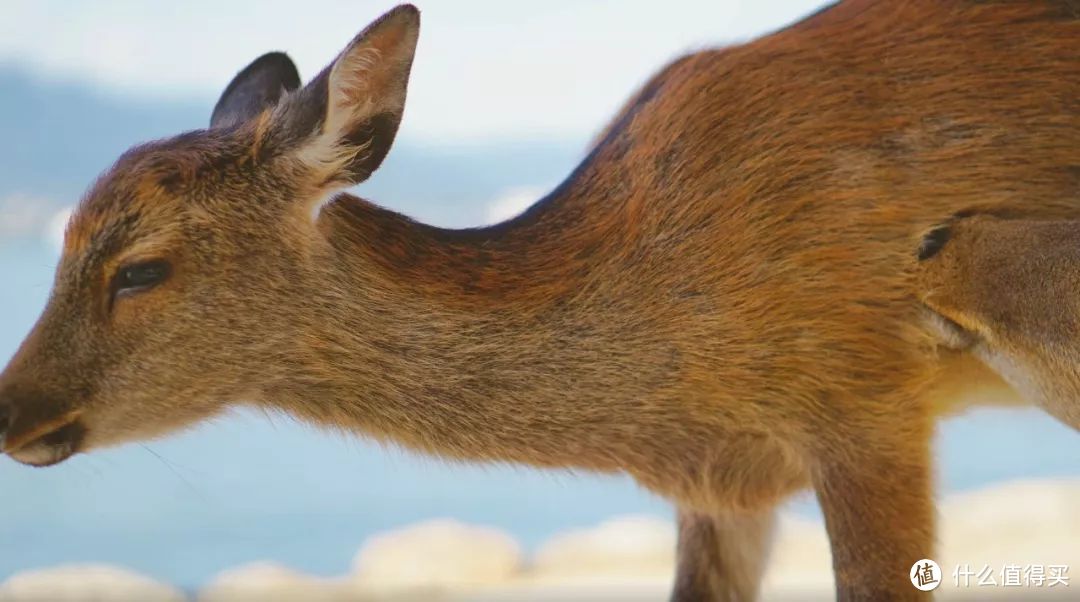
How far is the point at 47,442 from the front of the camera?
1.43 metres

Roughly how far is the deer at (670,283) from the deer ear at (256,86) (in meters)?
0.14

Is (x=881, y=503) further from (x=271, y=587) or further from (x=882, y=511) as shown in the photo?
(x=271, y=587)

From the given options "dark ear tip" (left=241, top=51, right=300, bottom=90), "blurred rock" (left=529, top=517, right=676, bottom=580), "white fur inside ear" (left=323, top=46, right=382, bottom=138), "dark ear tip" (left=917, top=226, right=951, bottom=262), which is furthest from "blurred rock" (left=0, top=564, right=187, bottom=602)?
"dark ear tip" (left=917, top=226, right=951, bottom=262)

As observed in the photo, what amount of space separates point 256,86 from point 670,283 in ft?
1.97

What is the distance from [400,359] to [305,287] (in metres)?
0.14

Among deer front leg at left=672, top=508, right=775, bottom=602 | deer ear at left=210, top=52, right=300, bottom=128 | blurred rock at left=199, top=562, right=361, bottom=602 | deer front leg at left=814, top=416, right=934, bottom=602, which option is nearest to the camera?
deer front leg at left=814, top=416, right=934, bottom=602

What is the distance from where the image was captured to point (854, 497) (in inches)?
60.1

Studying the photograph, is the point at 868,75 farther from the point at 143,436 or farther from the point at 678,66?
the point at 143,436

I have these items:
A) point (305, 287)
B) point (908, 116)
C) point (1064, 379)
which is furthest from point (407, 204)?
point (1064, 379)

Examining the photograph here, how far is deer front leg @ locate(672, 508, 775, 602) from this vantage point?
187cm

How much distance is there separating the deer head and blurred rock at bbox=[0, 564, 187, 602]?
93cm

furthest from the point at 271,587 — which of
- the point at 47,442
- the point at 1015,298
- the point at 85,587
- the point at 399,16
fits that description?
the point at 1015,298

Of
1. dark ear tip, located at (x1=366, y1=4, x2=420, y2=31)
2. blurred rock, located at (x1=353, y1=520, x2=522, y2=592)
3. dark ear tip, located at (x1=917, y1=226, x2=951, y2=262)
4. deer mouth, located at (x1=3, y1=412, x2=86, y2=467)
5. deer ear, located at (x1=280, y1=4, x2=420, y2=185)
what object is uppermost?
dark ear tip, located at (x1=366, y1=4, x2=420, y2=31)

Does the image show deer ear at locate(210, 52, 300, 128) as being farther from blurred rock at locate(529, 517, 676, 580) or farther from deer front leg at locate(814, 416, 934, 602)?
blurred rock at locate(529, 517, 676, 580)
